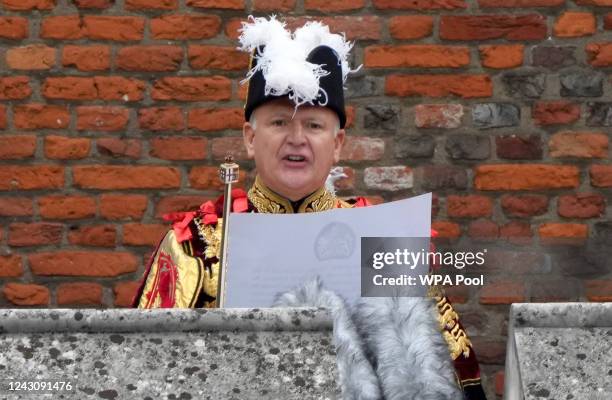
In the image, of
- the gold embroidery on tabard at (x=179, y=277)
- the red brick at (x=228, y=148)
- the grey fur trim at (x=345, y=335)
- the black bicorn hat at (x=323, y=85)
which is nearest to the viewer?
the grey fur trim at (x=345, y=335)

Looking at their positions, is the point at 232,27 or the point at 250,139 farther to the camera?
the point at 232,27

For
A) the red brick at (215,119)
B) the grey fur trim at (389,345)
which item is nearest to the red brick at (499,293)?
the red brick at (215,119)

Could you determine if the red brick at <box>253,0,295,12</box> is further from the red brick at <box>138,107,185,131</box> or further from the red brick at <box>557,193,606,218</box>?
the red brick at <box>557,193,606,218</box>

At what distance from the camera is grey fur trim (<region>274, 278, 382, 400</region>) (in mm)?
2101

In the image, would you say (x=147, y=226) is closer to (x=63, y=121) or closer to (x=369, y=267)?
(x=63, y=121)

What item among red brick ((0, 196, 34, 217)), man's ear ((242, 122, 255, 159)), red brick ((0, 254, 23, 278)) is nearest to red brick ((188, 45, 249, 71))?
red brick ((0, 196, 34, 217))

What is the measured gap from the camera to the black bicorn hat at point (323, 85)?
286 centimetres

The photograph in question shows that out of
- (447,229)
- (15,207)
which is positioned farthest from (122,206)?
(447,229)

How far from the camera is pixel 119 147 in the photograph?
4035 mm

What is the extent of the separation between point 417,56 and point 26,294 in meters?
1.31

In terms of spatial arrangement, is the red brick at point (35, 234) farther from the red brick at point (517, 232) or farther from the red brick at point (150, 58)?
the red brick at point (517, 232)

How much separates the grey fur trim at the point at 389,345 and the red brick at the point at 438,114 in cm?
153

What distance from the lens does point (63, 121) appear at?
4039 millimetres

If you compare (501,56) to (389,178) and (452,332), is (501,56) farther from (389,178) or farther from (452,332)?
(452,332)
